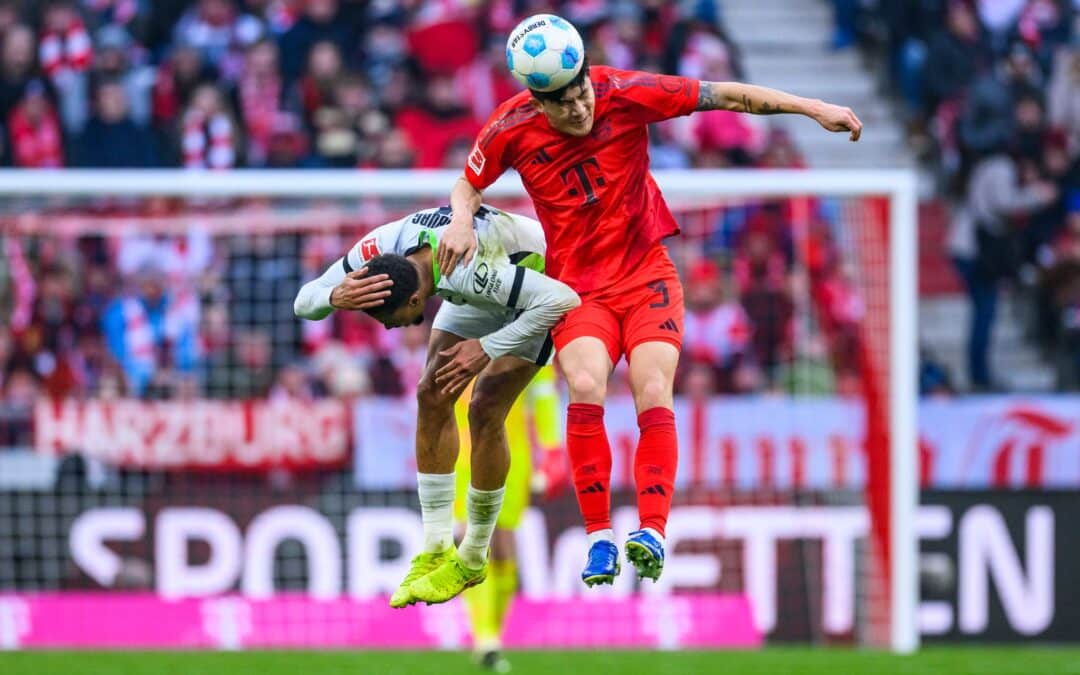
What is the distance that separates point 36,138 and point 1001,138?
8.30 metres

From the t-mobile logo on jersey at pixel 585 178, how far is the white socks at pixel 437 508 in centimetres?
156

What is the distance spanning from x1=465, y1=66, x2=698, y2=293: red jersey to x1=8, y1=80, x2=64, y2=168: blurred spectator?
339 inches

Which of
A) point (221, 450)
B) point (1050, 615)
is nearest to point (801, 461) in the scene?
point (1050, 615)

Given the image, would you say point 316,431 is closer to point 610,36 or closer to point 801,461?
point 801,461

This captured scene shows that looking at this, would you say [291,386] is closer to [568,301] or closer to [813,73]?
[568,301]

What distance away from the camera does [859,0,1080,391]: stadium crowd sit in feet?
53.2

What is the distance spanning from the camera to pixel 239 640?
1340 cm

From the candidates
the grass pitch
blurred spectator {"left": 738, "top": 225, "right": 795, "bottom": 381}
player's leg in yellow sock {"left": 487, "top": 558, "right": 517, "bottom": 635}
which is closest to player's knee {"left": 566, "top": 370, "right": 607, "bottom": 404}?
the grass pitch

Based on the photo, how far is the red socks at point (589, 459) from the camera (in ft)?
26.8

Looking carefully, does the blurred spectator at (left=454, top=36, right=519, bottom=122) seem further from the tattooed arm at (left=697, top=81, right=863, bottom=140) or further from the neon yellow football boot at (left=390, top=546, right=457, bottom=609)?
the tattooed arm at (left=697, top=81, right=863, bottom=140)

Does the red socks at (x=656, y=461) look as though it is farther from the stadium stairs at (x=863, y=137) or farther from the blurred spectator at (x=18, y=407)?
the stadium stairs at (x=863, y=137)

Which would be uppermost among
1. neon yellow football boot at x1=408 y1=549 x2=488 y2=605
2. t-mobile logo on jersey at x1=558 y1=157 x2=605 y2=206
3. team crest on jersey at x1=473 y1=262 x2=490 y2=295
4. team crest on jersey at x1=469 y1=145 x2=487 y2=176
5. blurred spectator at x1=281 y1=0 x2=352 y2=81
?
blurred spectator at x1=281 y1=0 x2=352 y2=81

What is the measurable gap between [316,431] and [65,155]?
14.6 feet

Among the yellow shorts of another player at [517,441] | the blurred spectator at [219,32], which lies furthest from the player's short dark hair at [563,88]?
the blurred spectator at [219,32]
